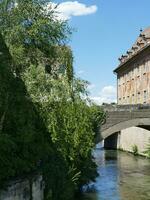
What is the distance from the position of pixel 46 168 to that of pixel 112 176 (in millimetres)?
17776

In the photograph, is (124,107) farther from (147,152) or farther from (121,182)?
(147,152)

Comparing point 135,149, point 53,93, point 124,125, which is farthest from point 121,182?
point 135,149

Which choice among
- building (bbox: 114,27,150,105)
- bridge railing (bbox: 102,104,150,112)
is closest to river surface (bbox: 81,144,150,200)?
bridge railing (bbox: 102,104,150,112)

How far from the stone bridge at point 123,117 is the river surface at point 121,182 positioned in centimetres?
285

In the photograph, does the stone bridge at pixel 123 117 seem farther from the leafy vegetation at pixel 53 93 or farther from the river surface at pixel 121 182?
the leafy vegetation at pixel 53 93

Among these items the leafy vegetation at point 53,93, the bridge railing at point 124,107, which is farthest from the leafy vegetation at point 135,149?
the leafy vegetation at point 53,93

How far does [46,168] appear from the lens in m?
16.8

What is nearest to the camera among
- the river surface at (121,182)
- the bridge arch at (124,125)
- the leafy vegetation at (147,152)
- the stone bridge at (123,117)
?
the river surface at (121,182)

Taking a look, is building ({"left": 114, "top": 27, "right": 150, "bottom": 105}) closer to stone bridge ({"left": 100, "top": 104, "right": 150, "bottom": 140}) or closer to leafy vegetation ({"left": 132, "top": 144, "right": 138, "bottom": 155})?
leafy vegetation ({"left": 132, "top": 144, "right": 138, "bottom": 155})

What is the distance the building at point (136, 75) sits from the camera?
5500 cm

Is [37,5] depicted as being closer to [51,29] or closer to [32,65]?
[51,29]

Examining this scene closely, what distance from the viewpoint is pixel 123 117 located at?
37250 mm

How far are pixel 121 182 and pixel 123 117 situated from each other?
22.6 ft

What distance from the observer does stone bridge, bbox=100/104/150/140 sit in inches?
1404
